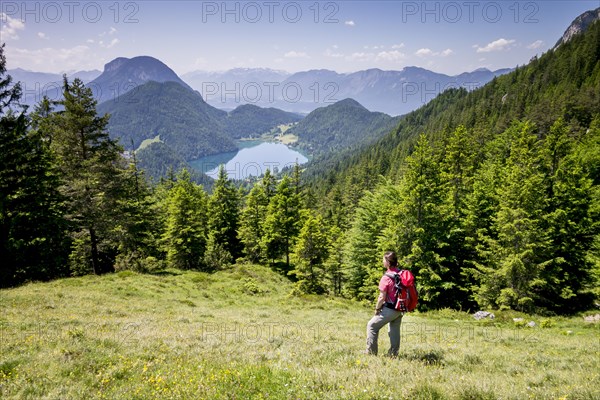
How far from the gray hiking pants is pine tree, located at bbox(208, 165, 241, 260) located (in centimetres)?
4240

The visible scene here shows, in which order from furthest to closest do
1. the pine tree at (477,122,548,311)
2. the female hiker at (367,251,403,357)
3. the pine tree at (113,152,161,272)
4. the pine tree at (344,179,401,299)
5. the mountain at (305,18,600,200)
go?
the mountain at (305,18,600,200) < the pine tree at (113,152,161,272) < the pine tree at (344,179,401,299) < the pine tree at (477,122,548,311) < the female hiker at (367,251,403,357)

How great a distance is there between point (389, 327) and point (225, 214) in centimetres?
4456

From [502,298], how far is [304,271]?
1898cm

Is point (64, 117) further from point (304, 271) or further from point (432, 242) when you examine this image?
point (432, 242)

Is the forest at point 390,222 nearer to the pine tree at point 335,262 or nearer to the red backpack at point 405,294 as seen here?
the pine tree at point 335,262

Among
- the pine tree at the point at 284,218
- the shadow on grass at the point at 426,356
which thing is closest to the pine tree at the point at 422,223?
the shadow on grass at the point at 426,356

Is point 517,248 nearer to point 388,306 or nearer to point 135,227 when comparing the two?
point 388,306

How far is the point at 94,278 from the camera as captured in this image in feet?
82.5

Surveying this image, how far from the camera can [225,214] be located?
1969 inches

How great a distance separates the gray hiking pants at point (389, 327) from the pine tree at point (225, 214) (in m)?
42.4

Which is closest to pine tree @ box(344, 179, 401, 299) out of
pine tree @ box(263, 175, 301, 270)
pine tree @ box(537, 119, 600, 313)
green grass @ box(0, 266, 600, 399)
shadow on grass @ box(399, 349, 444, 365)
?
pine tree @ box(263, 175, 301, 270)

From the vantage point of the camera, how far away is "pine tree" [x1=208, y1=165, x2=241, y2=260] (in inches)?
1930

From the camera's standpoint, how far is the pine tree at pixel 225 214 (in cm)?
4903

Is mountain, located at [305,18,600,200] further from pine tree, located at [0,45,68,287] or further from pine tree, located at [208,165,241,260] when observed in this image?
pine tree, located at [0,45,68,287]
